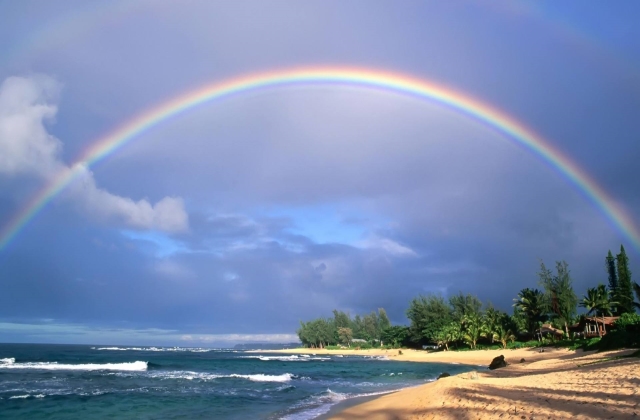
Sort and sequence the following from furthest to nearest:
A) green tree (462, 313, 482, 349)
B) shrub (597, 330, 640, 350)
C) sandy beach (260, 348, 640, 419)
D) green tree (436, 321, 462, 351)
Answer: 1. green tree (436, 321, 462, 351)
2. green tree (462, 313, 482, 349)
3. shrub (597, 330, 640, 350)
4. sandy beach (260, 348, 640, 419)

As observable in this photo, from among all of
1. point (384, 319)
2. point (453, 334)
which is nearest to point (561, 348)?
point (453, 334)

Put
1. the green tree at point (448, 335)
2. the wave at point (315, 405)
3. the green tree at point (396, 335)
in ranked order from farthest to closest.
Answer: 1. the green tree at point (396, 335)
2. the green tree at point (448, 335)
3. the wave at point (315, 405)

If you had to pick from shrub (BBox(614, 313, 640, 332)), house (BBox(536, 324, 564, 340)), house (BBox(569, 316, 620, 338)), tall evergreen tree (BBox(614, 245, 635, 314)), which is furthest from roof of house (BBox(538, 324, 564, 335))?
shrub (BBox(614, 313, 640, 332))

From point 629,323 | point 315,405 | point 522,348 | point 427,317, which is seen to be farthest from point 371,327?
point 315,405

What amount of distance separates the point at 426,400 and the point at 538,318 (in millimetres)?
56996

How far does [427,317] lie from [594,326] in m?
43.5

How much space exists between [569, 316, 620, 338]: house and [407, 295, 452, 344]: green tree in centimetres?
3710

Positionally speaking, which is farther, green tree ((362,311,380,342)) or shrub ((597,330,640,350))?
green tree ((362,311,380,342))

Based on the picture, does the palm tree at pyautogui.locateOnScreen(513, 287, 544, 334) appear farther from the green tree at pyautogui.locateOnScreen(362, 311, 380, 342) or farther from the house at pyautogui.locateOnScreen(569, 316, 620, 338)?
the green tree at pyautogui.locateOnScreen(362, 311, 380, 342)

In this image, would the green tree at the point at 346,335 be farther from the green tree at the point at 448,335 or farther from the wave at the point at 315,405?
the wave at the point at 315,405

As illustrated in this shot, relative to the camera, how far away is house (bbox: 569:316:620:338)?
52031mm

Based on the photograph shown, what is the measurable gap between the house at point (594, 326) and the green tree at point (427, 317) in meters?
37.1

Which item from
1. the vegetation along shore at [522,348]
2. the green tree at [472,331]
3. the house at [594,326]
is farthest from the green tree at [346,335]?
the house at [594,326]

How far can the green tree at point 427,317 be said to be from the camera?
99.2 meters
